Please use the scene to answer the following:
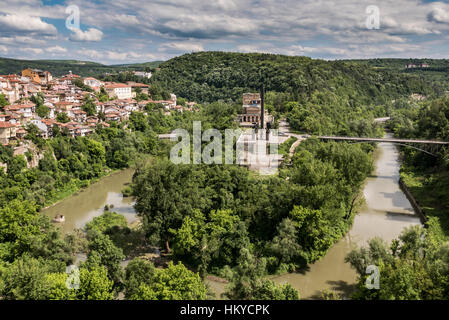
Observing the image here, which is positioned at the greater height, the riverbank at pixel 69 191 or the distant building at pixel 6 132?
the distant building at pixel 6 132

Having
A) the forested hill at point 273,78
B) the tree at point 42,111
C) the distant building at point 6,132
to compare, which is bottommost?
the distant building at point 6,132

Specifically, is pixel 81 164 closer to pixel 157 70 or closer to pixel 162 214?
pixel 162 214

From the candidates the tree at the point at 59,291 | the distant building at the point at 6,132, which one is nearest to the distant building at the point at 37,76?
the distant building at the point at 6,132

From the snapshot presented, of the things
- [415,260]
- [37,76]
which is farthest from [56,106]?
[415,260]

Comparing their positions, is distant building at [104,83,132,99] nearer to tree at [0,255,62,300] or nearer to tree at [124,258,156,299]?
tree at [0,255,62,300]

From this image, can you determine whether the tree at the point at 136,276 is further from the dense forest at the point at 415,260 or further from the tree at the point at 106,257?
the dense forest at the point at 415,260

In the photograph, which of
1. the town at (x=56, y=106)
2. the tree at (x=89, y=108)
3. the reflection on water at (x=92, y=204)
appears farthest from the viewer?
the tree at (x=89, y=108)
